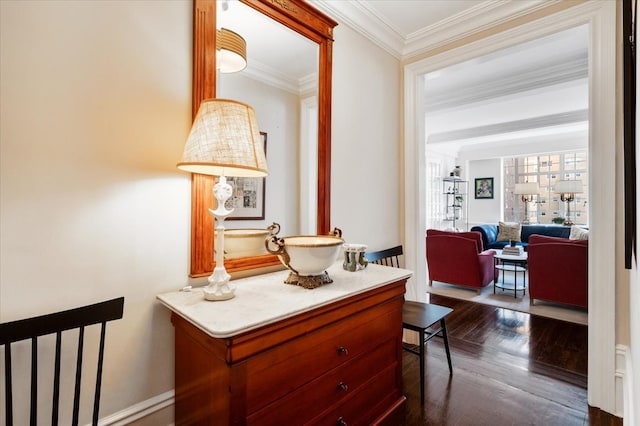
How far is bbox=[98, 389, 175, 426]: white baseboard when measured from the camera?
1213 millimetres

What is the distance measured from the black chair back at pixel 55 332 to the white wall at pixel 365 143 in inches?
54.8

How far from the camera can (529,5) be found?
7.15 ft

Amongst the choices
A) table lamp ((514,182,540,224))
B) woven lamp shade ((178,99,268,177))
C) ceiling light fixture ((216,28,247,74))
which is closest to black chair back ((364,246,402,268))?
woven lamp shade ((178,99,268,177))

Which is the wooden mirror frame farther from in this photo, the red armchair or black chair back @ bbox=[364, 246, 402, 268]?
the red armchair

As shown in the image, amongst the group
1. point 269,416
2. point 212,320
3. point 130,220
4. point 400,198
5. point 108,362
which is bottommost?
point 269,416

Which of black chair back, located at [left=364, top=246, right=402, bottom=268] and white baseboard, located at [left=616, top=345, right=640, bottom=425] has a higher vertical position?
black chair back, located at [left=364, top=246, right=402, bottom=268]

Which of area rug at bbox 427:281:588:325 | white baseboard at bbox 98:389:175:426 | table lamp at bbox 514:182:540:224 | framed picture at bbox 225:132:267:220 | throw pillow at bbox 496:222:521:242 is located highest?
table lamp at bbox 514:182:540:224

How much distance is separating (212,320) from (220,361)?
0.14 m

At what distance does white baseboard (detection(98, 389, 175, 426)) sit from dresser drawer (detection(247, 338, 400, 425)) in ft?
1.78

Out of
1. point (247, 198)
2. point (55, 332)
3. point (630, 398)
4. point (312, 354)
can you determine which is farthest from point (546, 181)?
point (55, 332)

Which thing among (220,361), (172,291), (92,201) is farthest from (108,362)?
(92,201)

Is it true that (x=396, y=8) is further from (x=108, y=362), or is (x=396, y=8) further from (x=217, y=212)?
(x=108, y=362)

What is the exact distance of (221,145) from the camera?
1.14 meters

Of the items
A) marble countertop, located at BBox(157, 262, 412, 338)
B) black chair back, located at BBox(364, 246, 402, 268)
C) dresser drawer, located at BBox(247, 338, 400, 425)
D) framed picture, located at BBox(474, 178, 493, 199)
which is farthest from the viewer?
framed picture, located at BBox(474, 178, 493, 199)
